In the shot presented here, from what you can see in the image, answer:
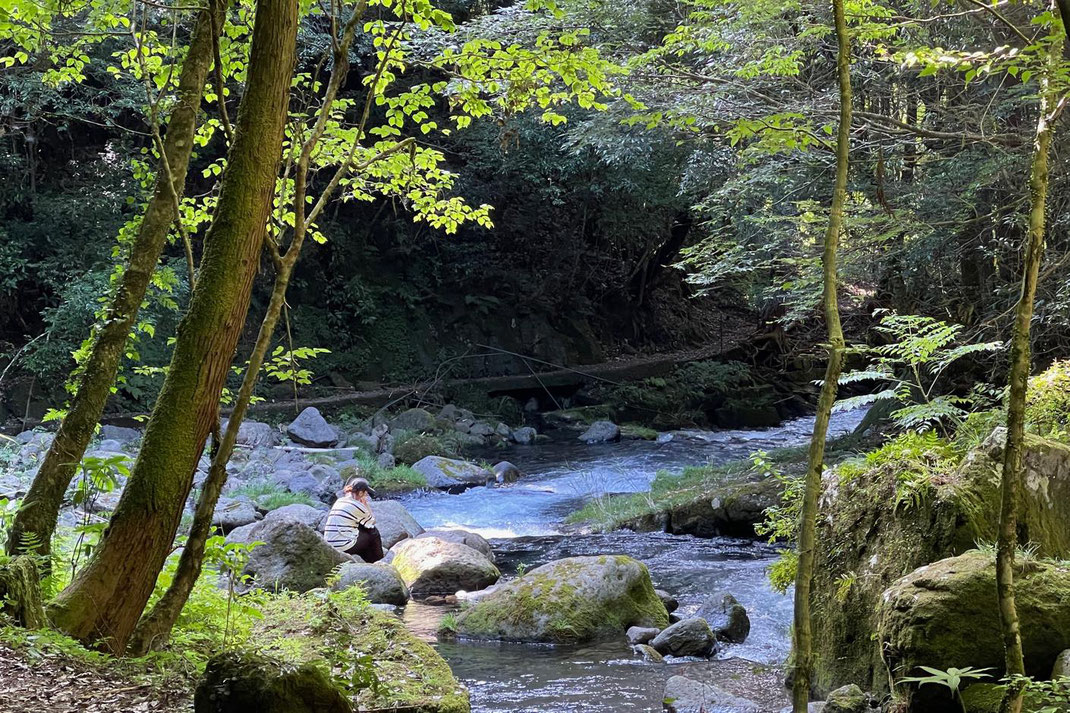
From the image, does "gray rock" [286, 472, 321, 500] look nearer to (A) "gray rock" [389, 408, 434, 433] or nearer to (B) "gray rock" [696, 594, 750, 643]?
(A) "gray rock" [389, 408, 434, 433]

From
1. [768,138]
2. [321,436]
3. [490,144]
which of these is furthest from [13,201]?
[768,138]

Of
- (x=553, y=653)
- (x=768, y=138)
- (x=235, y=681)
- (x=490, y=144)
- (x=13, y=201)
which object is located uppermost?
(x=490, y=144)

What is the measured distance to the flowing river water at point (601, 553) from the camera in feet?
19.1

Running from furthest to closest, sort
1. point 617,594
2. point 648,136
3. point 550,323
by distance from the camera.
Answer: point 550,323, point 648,136, point 617,594

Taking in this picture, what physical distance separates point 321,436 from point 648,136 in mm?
7898

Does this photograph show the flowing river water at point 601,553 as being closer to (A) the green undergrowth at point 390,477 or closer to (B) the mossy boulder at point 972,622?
(A) the green undergrowth at point 390,477

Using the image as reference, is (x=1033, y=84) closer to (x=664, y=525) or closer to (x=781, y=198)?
(x=781, y=198)

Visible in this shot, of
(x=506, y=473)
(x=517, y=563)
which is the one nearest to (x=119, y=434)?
(x=506, y=473)

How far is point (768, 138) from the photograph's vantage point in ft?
16.0

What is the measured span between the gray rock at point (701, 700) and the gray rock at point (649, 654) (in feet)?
2.74

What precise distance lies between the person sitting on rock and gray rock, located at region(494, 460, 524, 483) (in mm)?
5345

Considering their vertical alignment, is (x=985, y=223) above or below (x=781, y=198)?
below

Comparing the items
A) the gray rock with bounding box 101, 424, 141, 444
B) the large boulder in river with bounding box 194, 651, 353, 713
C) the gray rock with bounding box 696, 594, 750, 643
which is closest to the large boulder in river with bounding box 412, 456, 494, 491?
the gray rock with bounding box 101, 424, 141, 444

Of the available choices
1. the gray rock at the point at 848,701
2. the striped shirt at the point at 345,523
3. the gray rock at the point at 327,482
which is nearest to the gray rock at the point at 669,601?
the gray rock at the point at 848,701
